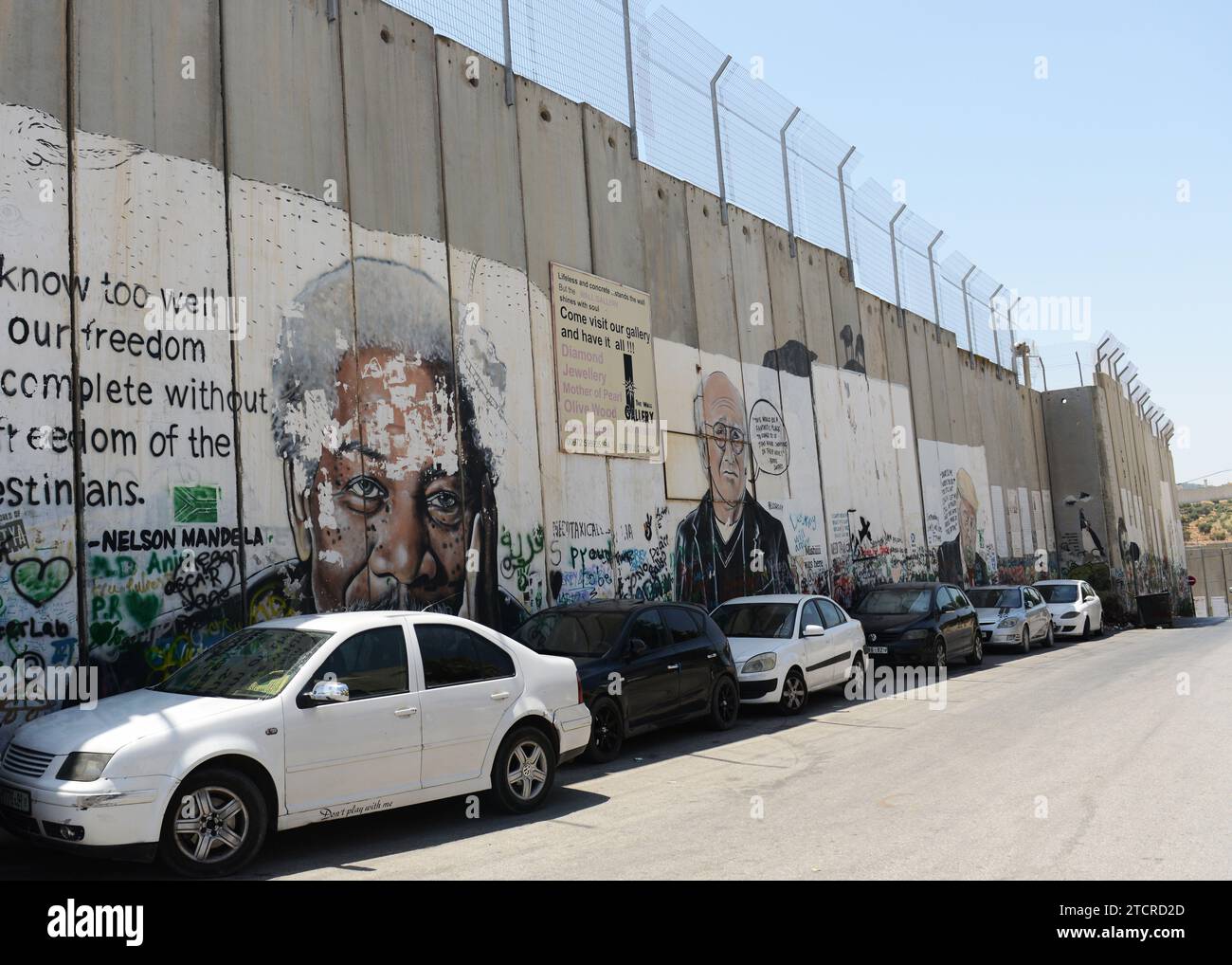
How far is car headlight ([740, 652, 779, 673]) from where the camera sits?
1293 cm

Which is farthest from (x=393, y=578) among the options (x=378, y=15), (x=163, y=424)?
(x=378, y=15)

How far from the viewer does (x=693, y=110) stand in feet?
64.8

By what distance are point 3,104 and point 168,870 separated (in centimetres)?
691

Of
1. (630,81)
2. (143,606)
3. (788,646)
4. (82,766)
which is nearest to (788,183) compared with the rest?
(630,81)

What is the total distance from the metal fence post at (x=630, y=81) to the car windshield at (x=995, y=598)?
1323cm

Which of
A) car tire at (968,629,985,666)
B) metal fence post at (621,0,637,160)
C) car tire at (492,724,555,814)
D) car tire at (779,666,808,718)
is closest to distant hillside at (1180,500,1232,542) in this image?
car tire at (968,629,985,666)

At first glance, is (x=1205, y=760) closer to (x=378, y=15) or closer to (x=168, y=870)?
(x=168, y=870)

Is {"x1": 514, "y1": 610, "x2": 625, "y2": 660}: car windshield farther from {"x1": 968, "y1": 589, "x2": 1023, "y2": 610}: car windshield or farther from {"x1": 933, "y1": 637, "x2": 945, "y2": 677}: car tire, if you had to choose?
{"x1": 968, "y1": 589, "x2": 1023, "y2": 610}: car windshield

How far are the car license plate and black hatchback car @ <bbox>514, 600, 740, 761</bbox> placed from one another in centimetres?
497

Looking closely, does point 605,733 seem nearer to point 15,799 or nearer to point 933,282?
point 15,799

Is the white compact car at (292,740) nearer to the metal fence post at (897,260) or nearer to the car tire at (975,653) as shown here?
the car tire at (975,653)

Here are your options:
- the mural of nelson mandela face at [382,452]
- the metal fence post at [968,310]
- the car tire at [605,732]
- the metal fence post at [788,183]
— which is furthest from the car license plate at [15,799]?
the metal fence post at [968,310]

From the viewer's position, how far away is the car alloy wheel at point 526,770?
783cm

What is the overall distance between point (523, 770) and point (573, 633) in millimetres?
2929
